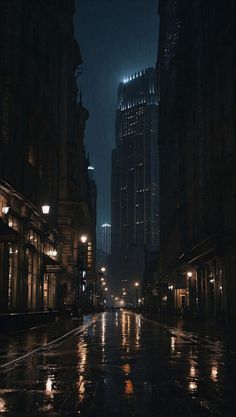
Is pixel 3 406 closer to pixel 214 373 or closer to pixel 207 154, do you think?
pixel 214 373

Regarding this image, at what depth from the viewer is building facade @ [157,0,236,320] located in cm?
4362

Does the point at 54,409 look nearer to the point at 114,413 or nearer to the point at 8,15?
the point at 114,413

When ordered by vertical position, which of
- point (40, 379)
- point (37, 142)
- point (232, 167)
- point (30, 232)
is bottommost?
point (40, 379)

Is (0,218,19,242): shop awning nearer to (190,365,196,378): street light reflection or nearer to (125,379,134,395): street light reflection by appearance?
(190,365,196,378): street light reflection

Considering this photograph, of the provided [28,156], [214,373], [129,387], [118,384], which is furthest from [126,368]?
[28,156]

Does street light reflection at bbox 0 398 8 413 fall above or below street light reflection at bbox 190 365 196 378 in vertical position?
below

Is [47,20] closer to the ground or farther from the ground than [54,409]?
farther from the ground

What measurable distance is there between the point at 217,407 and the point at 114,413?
1.45 metres

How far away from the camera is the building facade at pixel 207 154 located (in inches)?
1718

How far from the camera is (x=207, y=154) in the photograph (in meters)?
53.8

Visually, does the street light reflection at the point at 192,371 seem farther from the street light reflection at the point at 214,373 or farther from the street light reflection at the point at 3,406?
the street light reflection at the point at 3,406

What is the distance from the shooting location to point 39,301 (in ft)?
165

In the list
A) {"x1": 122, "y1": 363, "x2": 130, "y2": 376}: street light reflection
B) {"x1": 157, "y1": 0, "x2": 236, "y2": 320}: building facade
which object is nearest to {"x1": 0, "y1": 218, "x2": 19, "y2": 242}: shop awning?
{"x1": 157, "y1": 0, "x2": 236, "y2": 320}: building facade

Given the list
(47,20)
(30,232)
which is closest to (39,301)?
(30,232)
